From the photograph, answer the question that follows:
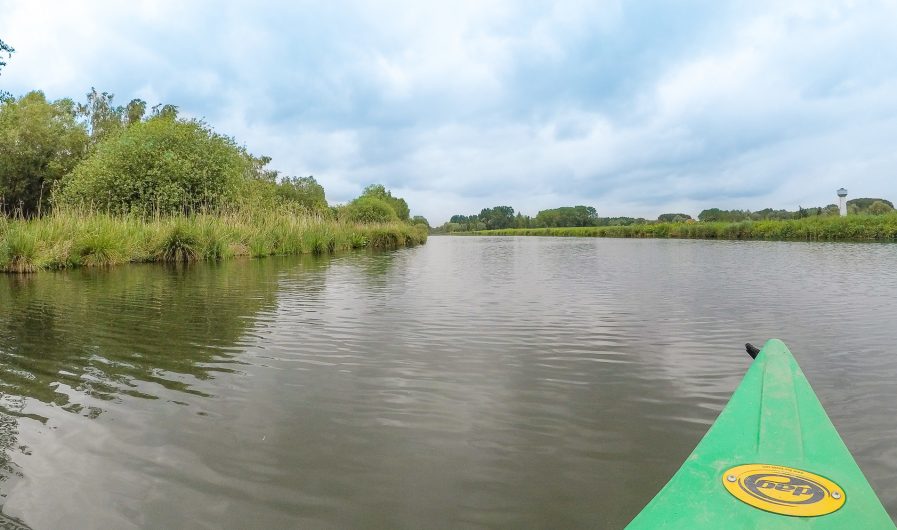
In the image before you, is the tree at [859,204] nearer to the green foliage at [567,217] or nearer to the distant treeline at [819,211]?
the distant treeline at [819,211]

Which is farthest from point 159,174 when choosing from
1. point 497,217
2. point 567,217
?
→ point 497,217

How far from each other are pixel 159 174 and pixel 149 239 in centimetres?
715

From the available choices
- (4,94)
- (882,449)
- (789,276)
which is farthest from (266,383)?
(4,94)

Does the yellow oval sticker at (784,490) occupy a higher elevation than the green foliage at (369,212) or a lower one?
lower

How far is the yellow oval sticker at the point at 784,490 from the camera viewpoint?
5.49ft

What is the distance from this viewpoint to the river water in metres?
2.21

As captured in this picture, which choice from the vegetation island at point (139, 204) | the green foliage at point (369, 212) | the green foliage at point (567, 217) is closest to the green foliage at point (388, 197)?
the green foliage at point (369, 212)

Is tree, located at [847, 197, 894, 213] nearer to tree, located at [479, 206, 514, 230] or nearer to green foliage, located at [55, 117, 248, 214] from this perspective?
green foliage, located at [55, 117, 248, 214]

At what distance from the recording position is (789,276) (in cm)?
1145

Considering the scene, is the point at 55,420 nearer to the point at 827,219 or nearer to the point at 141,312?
the point at 141,312

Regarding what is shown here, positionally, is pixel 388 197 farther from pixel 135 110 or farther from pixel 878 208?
pixel 878 208

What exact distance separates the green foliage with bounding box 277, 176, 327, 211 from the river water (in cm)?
5462

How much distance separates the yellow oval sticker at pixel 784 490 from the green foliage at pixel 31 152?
43.0m

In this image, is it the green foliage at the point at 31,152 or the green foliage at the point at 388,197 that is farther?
the green foliage at the point at 388,197
